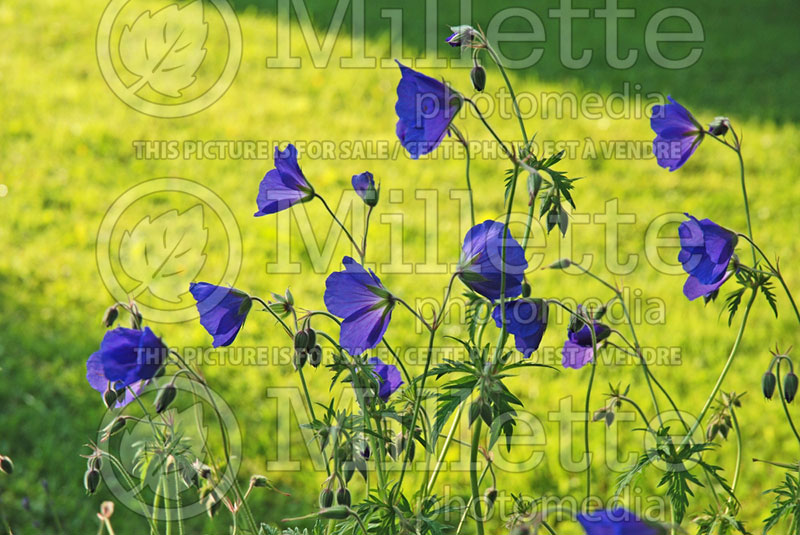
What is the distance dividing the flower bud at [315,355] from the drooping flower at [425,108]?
0.30 metres

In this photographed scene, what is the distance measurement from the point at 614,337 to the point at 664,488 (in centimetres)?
135

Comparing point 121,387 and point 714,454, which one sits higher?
point 121,387

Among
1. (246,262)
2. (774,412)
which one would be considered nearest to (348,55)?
(246,262)

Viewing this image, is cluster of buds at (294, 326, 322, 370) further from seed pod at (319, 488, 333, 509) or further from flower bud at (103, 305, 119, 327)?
flower bud at (103, 305, 119, 327)

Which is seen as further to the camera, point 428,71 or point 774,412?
point 428,71

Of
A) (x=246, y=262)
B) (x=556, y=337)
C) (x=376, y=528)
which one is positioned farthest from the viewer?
(x=246, y=262)

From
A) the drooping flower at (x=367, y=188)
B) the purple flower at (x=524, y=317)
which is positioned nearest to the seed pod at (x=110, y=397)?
the drooping flower at (x=367, y=188)

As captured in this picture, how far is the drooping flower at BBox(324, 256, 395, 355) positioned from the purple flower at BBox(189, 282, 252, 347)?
12cm

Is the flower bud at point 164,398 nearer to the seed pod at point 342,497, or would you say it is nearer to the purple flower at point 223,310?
the purple flower at point 223,310

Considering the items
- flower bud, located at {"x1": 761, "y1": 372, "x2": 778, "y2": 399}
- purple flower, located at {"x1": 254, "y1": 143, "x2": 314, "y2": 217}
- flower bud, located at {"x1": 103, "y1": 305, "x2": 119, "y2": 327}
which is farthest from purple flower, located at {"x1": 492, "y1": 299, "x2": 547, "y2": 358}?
flower bud, located at {"x1": 103, "y1": 305, "x2": 119, "y2": 327}

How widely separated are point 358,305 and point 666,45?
22.0 feet

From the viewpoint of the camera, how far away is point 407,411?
130 centimetres

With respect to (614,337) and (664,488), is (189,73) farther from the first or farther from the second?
(664,488)

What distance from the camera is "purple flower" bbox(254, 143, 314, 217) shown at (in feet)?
4.57
